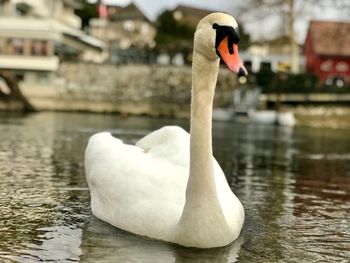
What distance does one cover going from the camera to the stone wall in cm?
6309

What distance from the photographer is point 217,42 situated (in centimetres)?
649

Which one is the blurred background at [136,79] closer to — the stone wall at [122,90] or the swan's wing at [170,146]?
the stone wall at [122,90]

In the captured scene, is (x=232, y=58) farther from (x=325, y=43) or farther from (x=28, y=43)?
(x=325, y=43)

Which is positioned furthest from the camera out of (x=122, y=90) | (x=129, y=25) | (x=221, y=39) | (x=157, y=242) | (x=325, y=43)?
(x=129, y=25)

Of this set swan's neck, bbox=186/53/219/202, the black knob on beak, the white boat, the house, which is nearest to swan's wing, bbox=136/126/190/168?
swan's neck, bbox=186/53/219/202

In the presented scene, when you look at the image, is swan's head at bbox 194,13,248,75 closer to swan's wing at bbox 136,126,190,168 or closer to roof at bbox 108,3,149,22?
swan's wing at bbox 136,126,190,168

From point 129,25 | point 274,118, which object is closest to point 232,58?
point 274,118

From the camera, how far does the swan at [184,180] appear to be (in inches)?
267

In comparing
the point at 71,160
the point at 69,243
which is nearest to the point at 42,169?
the point at 71,160

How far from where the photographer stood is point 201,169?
6.90 m

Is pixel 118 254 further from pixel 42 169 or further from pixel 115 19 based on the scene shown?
pixel 115 19

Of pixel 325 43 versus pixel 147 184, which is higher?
pixel 325 43

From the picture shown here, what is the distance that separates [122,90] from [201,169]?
198 ft

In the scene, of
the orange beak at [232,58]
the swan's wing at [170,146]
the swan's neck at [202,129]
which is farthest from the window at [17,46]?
the orange beak at [232,58]
